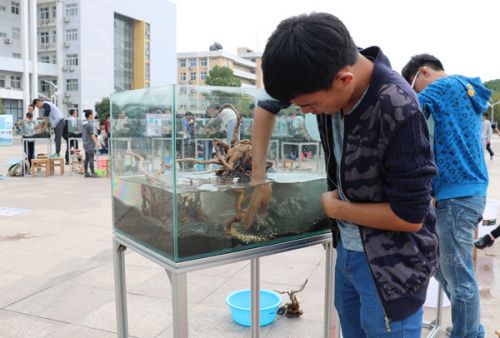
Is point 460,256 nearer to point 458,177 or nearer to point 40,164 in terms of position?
point 458,177

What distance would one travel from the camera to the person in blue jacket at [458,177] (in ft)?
6.84

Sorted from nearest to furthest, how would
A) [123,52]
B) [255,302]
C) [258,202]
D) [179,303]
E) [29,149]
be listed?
[179,303], [258,202], [255,302], [29,149], [123,52]

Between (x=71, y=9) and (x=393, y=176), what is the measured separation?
5763 cm

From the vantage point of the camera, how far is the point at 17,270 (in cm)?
406

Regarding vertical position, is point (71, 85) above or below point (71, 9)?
below

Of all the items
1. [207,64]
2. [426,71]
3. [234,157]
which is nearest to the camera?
[234,157]

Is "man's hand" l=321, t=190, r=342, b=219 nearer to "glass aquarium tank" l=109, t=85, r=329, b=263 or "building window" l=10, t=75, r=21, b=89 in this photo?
"glass aquarium tank" l=109, t=85, r=329, b=263

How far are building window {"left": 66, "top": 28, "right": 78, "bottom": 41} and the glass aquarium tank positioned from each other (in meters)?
55.3

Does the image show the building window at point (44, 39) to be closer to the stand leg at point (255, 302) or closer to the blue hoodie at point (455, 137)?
the stand leg at point (255, 302)

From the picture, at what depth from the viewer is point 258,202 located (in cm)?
170

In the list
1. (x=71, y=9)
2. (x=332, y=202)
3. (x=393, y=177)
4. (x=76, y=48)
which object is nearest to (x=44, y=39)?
(x=76, y=48)

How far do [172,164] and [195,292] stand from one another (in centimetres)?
236

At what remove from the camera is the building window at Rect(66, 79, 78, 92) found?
169 ft

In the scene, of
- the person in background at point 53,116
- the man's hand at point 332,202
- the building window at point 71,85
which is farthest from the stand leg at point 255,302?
the building window at point 71,85
